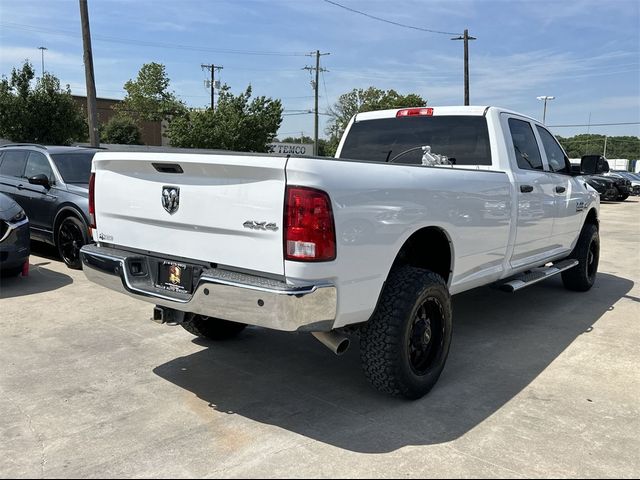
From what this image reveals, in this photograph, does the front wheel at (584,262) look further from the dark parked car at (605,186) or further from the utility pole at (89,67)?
the dark parked car at (605,186)

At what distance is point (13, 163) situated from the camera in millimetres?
8797

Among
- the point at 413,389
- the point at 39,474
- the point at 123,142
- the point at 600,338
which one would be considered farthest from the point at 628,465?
the point at 123,142

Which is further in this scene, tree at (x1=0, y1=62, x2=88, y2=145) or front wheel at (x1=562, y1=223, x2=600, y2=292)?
tree at (x1=0, y1=62, x2=88, y2=145)

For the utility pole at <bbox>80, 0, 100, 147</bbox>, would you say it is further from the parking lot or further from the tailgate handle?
the tailgate handle

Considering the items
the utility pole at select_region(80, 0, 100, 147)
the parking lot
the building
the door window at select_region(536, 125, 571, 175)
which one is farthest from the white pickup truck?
the building

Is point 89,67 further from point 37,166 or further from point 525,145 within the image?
point 525,145

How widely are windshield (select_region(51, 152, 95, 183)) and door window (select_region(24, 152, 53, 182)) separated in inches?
6.2

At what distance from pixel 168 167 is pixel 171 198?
0.19 m

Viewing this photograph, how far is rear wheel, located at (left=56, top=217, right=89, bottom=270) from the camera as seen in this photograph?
289 inches

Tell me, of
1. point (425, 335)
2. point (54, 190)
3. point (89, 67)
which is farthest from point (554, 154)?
point (89, 67)

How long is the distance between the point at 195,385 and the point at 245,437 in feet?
2.89

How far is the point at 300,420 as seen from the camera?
3328 millimetres

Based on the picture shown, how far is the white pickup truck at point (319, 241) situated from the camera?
2834 mm

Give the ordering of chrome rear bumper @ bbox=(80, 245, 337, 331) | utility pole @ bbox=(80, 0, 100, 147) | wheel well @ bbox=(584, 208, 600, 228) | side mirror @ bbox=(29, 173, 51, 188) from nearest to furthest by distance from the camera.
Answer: chrome rear bumper @ bbox=(80, 245, 337, 331) < wheel well @ bbox=(584, 208, 600, 228) < side mirror @ bbox=(29, 173, 51, 188) < utility pole @ bbox=(80, 0, 100, 147)
